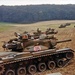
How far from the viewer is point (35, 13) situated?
113 meters

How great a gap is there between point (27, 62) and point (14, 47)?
5.22 feet

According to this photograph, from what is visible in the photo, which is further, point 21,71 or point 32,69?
point 32,69

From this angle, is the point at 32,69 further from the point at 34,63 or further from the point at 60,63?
the point at 60,63

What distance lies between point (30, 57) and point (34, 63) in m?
1.10

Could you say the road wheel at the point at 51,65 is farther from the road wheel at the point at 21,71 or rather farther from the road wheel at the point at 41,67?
the road wheel at the point at 21,71

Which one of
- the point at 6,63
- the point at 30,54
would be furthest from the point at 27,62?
the point at 6,63

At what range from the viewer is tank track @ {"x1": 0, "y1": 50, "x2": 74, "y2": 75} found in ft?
67.1

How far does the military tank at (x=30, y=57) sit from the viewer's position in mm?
20406

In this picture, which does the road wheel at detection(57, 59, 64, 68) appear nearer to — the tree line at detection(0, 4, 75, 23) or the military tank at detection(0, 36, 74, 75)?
the military tank at detection(0, 36, 74, 75)

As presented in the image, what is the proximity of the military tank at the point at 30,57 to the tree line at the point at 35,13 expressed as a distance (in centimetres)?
8354

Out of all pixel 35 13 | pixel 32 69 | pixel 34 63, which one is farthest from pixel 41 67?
pixel 35 13

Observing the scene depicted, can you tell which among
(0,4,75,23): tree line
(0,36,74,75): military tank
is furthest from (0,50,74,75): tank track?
(0,4,75,23): tree line

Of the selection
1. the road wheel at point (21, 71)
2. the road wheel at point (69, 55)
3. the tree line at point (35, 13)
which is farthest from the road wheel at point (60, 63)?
the tree line at point (35, 13)

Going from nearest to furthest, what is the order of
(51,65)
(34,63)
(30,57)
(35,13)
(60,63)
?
1. (30,57)
2. (34,63)
3. (51,65)
4. (60,63)
5. (35,13)
